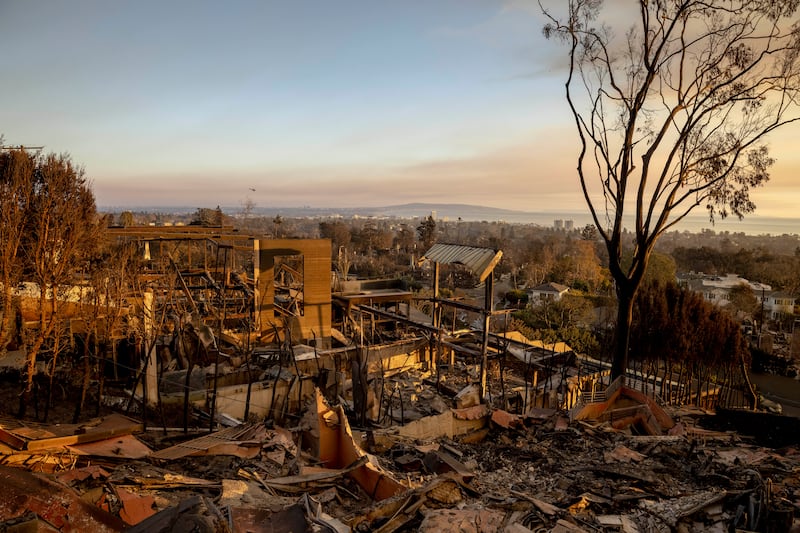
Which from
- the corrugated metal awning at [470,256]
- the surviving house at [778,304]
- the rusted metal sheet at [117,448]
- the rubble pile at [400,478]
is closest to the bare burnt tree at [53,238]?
the rubble pile at [400,478]

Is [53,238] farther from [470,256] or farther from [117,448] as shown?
[470,256]

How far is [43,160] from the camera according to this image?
1250 cm

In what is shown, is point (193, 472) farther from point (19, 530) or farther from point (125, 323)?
point (125, 323)

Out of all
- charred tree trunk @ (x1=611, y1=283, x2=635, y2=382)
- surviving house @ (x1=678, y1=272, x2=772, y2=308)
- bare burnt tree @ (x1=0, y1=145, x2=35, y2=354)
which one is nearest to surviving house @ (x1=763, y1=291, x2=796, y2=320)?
surviving house @ (x1=678, y1=272, x2=772, y2=308)

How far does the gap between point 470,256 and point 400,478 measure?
626cm

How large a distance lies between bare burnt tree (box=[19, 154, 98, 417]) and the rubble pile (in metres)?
3.58

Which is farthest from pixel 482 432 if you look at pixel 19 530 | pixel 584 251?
pixel 584 251

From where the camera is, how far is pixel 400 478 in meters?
6.03

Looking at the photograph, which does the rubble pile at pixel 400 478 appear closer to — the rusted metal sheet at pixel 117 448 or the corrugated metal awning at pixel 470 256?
the rusted metal sheet at pixel 117 448

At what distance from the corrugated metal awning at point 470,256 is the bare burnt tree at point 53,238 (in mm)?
8723

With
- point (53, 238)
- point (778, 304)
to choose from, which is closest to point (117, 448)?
point (53, 238)

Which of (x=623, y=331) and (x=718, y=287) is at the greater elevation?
(x=623, y=331)

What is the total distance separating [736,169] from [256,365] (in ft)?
45.4

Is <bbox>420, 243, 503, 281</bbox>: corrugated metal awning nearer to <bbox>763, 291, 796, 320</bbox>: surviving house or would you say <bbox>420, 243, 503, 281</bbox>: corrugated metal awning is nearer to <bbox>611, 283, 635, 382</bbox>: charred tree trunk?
<bbox>611, 283, 635, 382</bbox>: charred tree trunk
